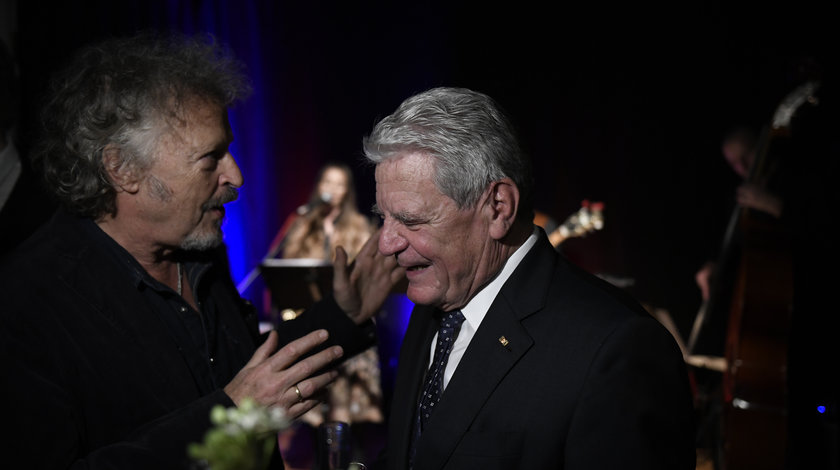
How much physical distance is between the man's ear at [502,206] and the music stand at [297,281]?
3.35 metres

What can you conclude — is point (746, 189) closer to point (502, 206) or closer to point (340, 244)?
point (502, 206)

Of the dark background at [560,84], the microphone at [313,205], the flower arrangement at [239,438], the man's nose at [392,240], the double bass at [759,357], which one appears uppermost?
the dark background at [560,84]

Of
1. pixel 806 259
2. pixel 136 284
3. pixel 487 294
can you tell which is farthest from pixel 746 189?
pixel 136 284

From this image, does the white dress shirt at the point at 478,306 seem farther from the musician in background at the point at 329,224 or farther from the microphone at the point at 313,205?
the musician in background at the point at 329,224

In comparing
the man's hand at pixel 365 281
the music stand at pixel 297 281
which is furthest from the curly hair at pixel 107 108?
the music stand at pixel 297 281

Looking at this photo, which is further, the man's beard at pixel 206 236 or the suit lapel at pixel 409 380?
the man's beard at pixel 206 236

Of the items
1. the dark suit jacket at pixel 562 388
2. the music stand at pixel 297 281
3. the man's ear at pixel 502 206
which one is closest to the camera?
the dark suit jacket at pixel 562 388

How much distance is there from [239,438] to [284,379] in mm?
762

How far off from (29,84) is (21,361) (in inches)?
155

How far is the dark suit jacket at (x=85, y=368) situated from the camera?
1522 mm

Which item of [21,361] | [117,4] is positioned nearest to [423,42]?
[117,4]

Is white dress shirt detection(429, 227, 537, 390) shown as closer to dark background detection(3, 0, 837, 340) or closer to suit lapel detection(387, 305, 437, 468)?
suit lapel detection(387, 305, 437, 468)

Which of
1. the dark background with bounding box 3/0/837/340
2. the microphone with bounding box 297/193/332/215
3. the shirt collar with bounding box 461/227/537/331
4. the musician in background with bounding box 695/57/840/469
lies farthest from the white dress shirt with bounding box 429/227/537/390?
the dark background with bounding box 3/0/837/340

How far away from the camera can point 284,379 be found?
1619mm
